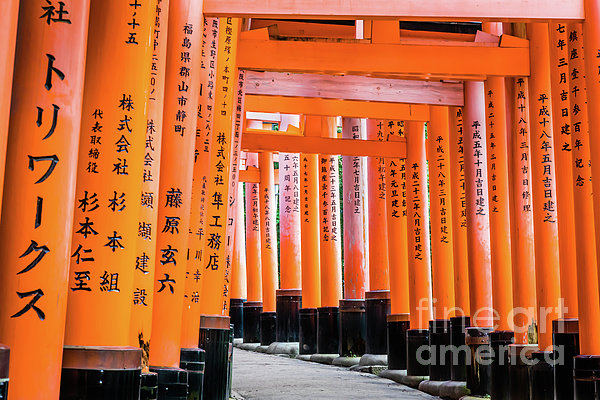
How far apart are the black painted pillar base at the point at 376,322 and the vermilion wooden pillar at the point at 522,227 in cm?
426

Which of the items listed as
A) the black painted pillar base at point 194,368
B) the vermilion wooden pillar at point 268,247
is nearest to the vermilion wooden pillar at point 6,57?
the black painted pillar base at point 194,368

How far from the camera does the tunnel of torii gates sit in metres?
3.15

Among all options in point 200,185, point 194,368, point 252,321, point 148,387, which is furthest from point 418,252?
point 252,321

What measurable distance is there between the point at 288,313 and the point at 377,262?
3.72 metres

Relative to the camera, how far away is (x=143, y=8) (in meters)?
3.81

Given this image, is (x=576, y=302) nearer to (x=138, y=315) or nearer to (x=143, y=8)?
(x=138, y=315)

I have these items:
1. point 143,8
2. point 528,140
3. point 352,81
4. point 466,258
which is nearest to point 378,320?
point 466,258

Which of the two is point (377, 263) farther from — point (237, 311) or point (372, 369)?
point (237, 311)

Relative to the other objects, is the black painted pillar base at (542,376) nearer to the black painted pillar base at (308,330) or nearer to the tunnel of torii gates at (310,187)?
the tunnel of torii gates at (310,187)

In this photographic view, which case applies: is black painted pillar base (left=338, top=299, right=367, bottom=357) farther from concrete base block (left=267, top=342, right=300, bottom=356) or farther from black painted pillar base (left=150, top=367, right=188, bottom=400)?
black painted pillar base (left=150, top=367, right=188, bottom=400)

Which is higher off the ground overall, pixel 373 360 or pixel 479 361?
pixel 479 361

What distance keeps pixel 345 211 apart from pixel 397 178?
1850mm

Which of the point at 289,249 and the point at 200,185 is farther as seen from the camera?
the point at 289,249

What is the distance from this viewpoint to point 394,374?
10.7 metres
